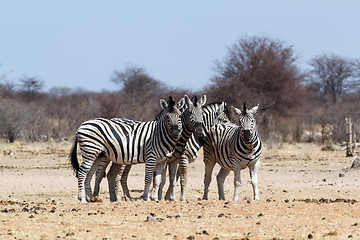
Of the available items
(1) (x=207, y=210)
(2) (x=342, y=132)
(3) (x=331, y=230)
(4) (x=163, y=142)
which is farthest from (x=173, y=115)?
(2) (x=342, y=132)

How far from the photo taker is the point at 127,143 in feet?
33.5

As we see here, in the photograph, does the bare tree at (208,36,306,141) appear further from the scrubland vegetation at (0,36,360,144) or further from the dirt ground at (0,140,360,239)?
the dirt ground at (0,140,360,239)

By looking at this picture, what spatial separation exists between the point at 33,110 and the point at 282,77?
14697 mm

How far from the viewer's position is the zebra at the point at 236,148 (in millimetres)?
10016

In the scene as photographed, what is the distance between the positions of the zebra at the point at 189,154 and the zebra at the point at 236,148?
18 cm

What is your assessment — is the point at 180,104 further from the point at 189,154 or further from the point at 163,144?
the point at 163,144

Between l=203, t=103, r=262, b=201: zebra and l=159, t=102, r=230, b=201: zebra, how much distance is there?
0.60 feet

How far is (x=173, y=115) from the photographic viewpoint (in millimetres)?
10219

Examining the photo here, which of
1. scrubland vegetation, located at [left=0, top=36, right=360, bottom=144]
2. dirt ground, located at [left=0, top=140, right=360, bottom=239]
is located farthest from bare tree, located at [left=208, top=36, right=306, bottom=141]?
dirt ground, located at [left=0, top=140, right=360, bottom=239]

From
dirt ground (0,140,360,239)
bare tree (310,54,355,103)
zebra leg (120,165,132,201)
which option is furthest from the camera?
bare tree (310,54,355,103)

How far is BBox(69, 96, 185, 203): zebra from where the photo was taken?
33.2 ft

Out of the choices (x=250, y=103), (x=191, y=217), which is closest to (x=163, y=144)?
(x=191, y=217)

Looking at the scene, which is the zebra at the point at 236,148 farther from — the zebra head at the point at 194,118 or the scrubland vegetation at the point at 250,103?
the scrubland vegetation at the point at 250,103

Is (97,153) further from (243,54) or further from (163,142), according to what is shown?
(243,54)
